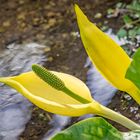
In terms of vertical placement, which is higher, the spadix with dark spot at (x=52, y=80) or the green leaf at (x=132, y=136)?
the spadix with dark spot at (x=52, y=80)

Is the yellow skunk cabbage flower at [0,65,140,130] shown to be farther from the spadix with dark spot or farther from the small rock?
the small rock

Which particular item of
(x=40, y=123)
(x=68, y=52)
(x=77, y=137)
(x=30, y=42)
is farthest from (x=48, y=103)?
(x=30, y=42)

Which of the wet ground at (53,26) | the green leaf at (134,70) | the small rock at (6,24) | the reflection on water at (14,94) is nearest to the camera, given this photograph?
the green leaf at (134,70)

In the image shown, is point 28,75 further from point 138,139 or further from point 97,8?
point 97,8

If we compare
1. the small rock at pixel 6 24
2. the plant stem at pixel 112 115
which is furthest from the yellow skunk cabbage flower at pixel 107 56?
the small rock at pixel 6 24

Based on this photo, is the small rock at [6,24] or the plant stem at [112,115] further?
the small rock at [6,24]

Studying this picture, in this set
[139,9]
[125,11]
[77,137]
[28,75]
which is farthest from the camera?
[125,11]

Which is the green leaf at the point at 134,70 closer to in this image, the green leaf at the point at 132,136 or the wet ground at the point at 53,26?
the green leaf at the point at 132,136

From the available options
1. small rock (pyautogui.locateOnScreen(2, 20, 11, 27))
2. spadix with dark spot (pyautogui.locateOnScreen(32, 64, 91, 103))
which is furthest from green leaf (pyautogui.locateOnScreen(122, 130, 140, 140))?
small rock (pyautogui.locateOnScreen(2, 20, 11, 27))
